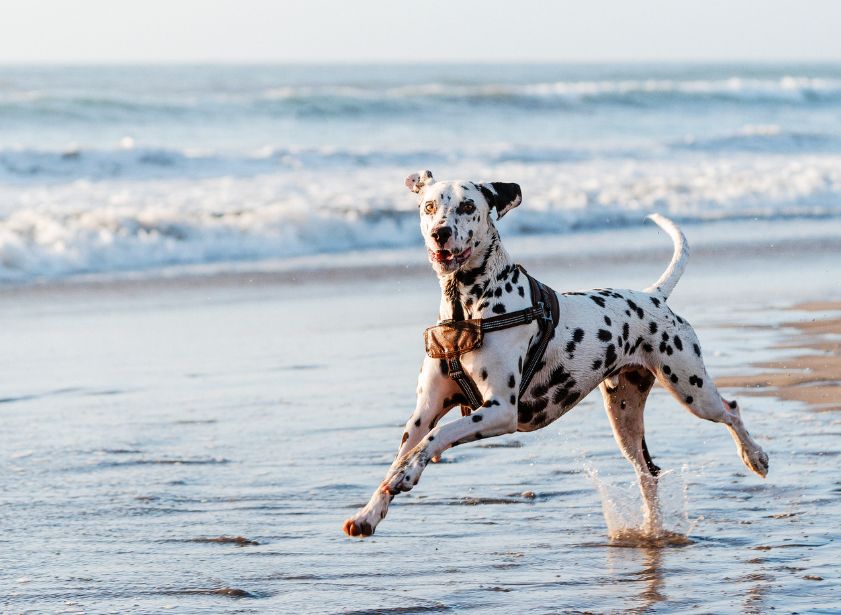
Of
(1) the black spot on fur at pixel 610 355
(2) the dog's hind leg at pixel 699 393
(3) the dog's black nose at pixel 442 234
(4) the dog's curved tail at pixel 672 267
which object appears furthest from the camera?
(4) the dog's curved tail at pixel 672 267

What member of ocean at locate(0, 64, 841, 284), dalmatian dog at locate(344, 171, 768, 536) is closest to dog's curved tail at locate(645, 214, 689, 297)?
dalmatian dog at locate(344, 171, 768, 536)

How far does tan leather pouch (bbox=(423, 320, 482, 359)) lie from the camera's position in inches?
203

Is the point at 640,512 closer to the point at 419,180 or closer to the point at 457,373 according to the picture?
the point at 457,373

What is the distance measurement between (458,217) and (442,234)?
0.10 m

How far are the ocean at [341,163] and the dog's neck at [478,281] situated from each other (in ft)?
32.8

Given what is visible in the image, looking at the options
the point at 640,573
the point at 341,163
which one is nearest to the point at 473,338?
the point at 640,573

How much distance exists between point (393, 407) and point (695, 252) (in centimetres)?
767

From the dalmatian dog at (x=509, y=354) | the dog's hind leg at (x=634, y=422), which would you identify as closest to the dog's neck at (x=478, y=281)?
the dalmatian dog at (x=509, y=354)

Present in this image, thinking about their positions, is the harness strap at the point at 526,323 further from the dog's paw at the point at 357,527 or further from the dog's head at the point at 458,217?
the dog's paw at the point at 357,527

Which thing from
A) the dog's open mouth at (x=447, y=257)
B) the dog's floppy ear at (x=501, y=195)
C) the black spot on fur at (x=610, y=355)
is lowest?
the black spot on fur at (x=610, y=355)

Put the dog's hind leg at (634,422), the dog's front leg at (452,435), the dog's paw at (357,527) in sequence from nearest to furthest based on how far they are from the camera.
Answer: the dog's paw at (357,527) → the dog's front leg at (452,435) → the dog's hind leg at (634,422)

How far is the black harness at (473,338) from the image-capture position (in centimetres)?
518

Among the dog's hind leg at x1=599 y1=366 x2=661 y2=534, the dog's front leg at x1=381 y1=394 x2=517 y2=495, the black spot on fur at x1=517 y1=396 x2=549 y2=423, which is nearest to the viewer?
the dog's front leg at x1=381 y1=394 x2=517 y2=495

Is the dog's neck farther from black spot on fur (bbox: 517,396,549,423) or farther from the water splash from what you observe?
the water splash
